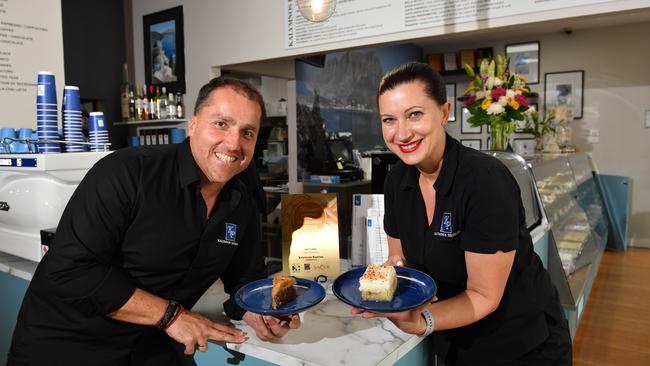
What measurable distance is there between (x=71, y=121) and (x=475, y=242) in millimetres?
1818

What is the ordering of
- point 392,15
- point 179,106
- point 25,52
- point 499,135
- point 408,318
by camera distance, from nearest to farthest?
1. point 408,318
2. point 25,52
3. point 392,15
4. point 499,135
5. point 179,106

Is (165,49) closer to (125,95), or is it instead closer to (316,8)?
(125,95)

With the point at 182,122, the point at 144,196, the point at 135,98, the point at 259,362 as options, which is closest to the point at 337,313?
the point at 259,362

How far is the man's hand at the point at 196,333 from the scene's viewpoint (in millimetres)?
1177

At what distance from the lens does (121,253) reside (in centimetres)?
122

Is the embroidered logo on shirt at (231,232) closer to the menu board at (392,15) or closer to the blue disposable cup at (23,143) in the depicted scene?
the blue disposable cup at (23,143)

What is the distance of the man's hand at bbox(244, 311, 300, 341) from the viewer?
1.26 meters

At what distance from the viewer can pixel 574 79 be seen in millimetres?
6691

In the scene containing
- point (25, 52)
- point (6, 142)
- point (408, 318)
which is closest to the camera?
point (408, 318)

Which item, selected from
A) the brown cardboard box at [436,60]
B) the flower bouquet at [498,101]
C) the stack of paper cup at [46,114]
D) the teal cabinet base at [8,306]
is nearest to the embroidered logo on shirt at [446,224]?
the stack of paper cup at [46,114]

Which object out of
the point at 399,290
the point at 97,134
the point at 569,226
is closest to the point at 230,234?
the point at 399,290

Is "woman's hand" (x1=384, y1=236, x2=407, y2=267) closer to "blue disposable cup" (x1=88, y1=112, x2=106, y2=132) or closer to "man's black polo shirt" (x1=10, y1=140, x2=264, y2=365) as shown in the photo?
"man's black polo shirt" (x1=10, y1=140, x2=264, y2=365)

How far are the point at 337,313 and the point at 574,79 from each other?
6.68m

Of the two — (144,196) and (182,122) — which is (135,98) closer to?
(182,122)
